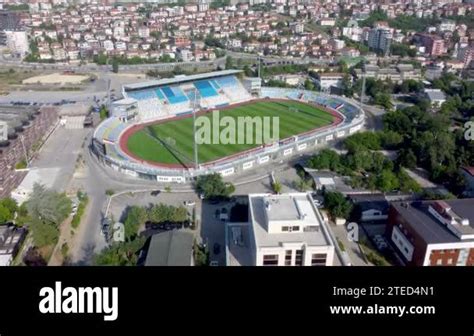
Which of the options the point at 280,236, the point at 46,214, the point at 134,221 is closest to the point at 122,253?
the point at 134,221

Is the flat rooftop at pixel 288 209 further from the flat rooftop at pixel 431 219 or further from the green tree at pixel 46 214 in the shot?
the green tree at pixel 46 214

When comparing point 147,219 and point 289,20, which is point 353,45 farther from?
point 147,219

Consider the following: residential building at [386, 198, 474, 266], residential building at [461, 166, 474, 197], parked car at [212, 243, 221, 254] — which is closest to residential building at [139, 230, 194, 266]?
Result: parked car at [212, 243, 221, 254]

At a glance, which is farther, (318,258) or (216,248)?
(216,248)

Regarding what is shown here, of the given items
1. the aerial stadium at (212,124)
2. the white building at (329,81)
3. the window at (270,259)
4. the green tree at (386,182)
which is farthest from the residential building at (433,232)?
the white building at (329,81)

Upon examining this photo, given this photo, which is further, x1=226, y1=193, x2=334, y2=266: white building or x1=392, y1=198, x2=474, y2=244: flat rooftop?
x1=392, y1=198, x2=474, y2=244: flat rooftop

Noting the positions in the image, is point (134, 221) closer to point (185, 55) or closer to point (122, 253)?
point (122, 253)

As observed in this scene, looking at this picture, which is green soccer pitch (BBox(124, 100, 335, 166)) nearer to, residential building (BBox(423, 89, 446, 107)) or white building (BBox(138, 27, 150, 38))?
residential building (BBox(423, 89, 446, 107))
